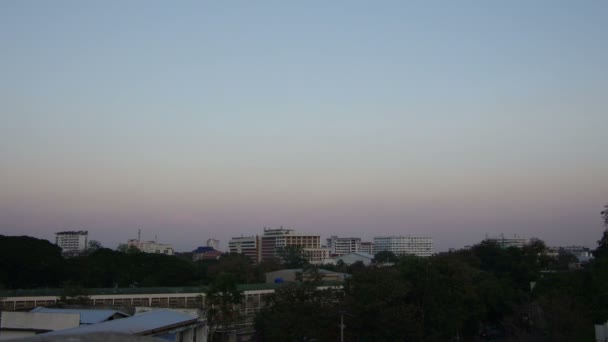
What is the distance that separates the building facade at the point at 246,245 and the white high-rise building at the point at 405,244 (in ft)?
149

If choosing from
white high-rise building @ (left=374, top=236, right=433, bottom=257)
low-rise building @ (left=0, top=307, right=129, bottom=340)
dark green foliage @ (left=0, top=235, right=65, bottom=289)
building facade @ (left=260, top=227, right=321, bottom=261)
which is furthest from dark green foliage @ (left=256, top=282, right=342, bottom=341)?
white high-rise building @ (left=374, top=236, right=433, bottom=257)

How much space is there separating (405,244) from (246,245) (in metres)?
55.4

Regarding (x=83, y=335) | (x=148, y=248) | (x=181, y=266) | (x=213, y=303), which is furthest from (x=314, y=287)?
(x=148, y=248)

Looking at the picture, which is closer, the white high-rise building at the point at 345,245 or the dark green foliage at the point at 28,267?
the dark green foliage at the point at 28,267

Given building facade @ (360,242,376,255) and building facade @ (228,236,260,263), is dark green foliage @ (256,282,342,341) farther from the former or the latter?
building facade @ (360,242,376,255)

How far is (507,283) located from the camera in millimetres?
39250

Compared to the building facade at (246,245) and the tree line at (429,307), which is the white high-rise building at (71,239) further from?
the tree line at (429,307)

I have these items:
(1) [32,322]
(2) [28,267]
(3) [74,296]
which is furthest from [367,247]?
(1) [32,322]

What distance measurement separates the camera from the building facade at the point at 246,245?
464ft

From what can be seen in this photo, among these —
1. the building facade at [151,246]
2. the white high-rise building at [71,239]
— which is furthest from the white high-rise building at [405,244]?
the white high-rise building at [71,239]

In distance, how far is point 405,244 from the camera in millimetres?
173625

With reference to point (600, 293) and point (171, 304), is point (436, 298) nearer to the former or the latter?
point (600, 293)

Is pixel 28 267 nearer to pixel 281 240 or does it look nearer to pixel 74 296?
pixel 74 296

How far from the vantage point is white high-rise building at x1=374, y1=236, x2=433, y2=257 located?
172750 mm
